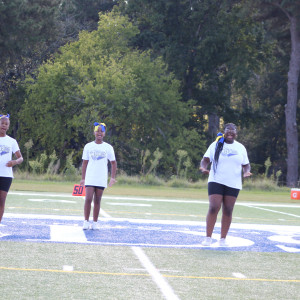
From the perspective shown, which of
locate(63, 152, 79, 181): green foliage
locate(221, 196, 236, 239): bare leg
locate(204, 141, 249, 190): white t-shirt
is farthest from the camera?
locate(63, 152, 79, 181): green foliage

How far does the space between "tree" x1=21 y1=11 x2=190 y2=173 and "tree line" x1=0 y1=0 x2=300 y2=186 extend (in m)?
0.07

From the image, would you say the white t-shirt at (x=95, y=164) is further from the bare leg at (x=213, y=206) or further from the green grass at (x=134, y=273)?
the bare leg at (x=213, y=206)

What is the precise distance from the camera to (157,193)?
24516 millimetres

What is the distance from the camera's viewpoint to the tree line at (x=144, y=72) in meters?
38.0

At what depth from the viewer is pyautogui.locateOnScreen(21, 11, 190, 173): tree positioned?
3762 centimetres

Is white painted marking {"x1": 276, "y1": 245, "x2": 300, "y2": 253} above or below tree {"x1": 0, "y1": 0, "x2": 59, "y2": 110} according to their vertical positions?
below

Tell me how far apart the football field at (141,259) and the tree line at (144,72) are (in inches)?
928

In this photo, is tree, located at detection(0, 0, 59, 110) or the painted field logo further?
tree, located at detection(0, 0, 59, 110)

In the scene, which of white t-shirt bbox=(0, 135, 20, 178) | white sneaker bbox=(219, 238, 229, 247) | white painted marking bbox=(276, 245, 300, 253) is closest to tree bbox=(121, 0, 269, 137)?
white painted marking bbox=(276, 245, 300, 253)

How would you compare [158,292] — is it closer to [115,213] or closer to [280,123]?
[115,213]

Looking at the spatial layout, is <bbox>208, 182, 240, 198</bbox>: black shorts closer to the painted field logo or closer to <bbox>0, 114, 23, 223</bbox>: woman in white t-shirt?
the painted field logo

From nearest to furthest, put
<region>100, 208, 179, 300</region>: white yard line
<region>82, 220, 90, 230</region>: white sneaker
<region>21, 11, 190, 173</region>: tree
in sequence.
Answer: <region>100, 208, 179, 300</region>: white yard line, <region>82, 220, 90, 230</region>: white sneaker, <region>21, 11, 190, 173</region>: tree

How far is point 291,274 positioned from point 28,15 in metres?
33.3

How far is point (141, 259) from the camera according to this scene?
817 centimetres
